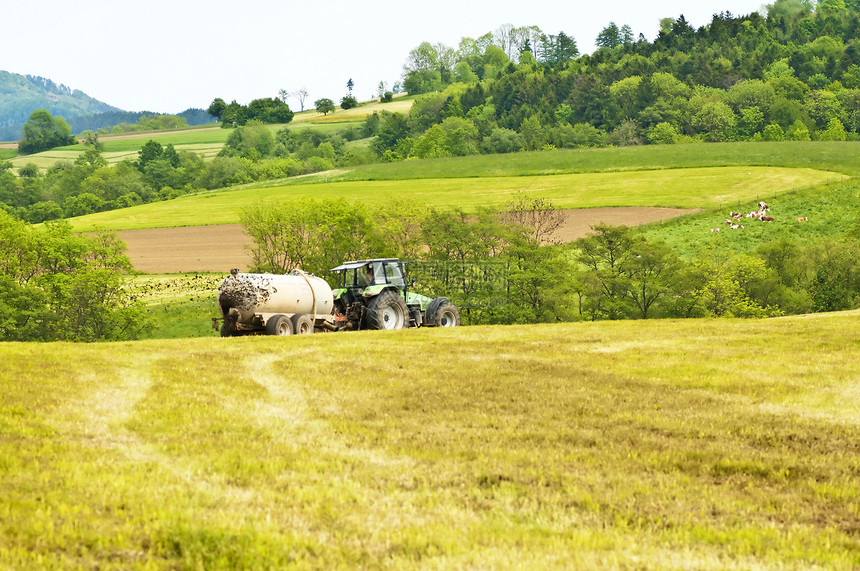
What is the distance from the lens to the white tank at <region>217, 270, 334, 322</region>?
2853 cm

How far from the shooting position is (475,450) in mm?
11211

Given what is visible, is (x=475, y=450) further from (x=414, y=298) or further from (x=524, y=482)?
(x=414, y=298)

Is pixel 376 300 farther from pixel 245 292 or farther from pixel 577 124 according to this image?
pixel 577 124

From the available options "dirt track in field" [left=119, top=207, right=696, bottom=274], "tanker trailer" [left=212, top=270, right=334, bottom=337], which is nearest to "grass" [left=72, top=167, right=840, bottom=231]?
"dirt track in field" [left=119, top=207, right=696, bottom=274]

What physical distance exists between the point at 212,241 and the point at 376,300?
56.3m

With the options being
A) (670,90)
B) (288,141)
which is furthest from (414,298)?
(288,141)

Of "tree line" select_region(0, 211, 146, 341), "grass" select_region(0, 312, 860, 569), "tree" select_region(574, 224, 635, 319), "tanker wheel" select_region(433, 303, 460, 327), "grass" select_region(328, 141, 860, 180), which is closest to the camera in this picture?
"grass" select_region(0, 312, 860, 569)

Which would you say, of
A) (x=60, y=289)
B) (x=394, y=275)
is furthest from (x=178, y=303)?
(x=394, y=275)

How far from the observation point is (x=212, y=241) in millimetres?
82438

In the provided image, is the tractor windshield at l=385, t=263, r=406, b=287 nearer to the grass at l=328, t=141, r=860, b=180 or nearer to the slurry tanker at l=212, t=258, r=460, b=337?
the slurry tanker at l=212, t=258, r=460, b=337

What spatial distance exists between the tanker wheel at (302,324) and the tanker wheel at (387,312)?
2.44 m

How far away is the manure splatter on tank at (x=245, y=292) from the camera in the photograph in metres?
28.5

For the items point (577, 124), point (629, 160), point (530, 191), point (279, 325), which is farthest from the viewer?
point (577, 124)

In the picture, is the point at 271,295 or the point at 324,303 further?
the point at 324,303
